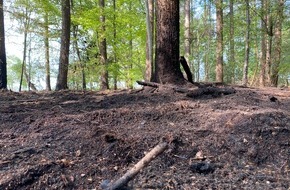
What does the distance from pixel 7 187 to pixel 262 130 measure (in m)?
2.16

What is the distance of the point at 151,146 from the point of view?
91.3 inches

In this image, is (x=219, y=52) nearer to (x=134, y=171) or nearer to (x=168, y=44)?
(x=168, y=44)

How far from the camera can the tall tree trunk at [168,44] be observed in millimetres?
4727

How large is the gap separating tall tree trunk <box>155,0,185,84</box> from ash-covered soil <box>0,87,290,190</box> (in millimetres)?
1342

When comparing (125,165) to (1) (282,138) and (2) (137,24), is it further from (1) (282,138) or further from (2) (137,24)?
(2) (137,24)

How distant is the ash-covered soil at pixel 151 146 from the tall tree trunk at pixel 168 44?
134cm

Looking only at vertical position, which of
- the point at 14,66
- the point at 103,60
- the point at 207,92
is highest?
the point at 14,66

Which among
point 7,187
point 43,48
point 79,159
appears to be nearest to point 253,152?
point 79,159

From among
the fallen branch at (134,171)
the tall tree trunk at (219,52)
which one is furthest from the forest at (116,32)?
the fallen branch at (134,171)

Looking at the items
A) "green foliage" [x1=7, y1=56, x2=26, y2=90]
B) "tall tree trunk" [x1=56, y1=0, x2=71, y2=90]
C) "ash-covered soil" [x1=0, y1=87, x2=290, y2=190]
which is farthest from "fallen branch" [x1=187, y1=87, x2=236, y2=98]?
"green foliage" [x1=7, y1=56, x2=26, y2=90]

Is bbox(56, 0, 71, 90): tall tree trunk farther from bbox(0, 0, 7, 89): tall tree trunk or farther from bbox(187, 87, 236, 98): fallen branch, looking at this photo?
bbox(187, 87, 236, 98): fallen branch

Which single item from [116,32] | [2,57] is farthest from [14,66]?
[2,57]

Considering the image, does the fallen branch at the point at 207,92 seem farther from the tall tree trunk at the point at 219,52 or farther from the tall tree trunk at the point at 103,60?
the tall tree trunk at the point at 219,52

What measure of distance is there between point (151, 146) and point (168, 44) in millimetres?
2814
